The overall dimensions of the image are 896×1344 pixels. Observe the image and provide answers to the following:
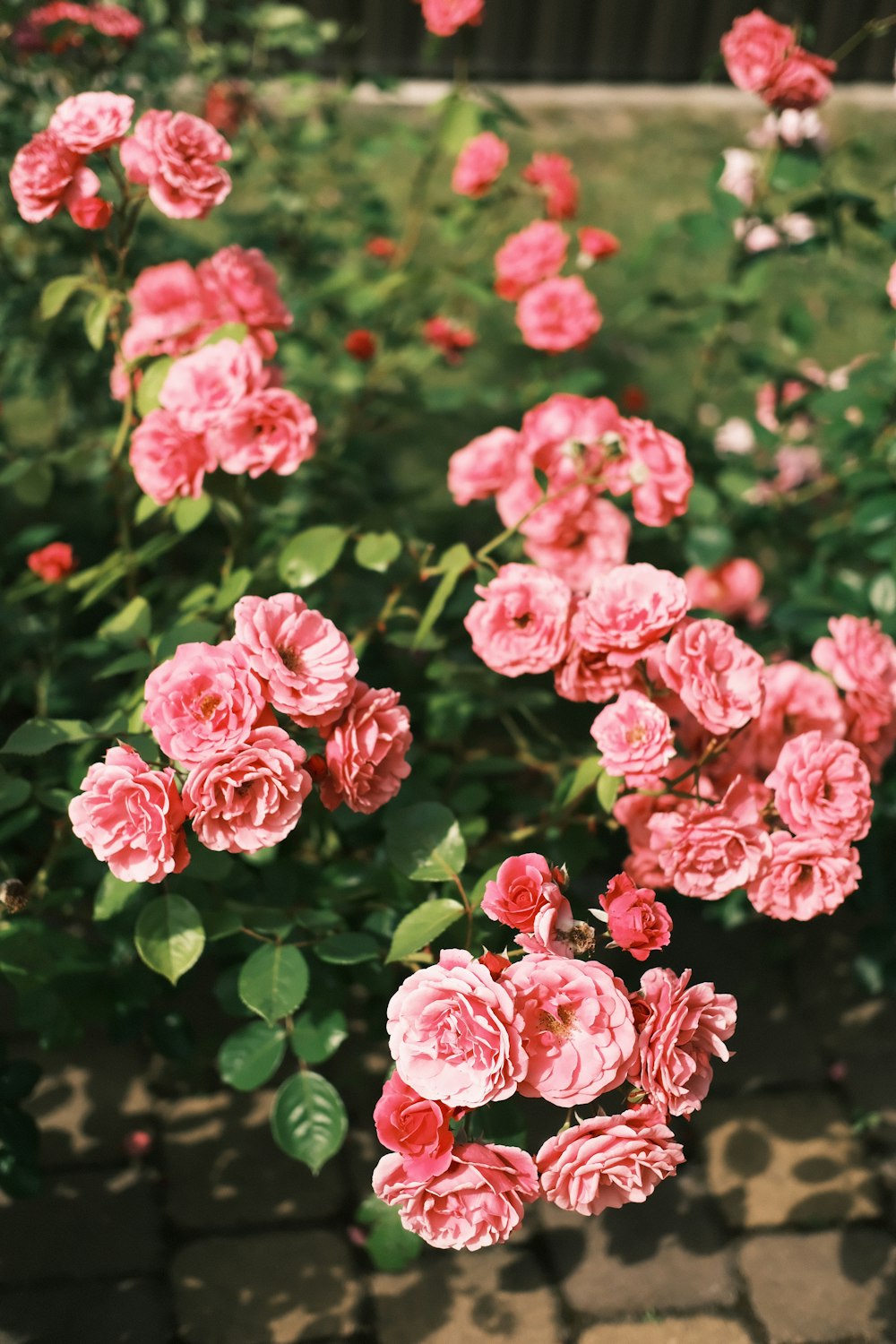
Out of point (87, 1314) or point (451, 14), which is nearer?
point (87, 1314)

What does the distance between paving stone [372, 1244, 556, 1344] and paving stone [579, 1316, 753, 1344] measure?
64mm

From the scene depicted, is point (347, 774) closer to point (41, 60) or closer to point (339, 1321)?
point (339, 1321)

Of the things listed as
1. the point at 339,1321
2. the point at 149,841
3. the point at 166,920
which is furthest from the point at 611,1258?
the point at 149,841

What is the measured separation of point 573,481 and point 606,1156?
936 millimetres

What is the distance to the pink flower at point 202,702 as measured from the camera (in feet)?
4.37

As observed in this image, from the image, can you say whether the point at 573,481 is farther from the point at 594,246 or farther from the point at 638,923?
the point at 594,246

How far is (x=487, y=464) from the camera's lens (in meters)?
1.88

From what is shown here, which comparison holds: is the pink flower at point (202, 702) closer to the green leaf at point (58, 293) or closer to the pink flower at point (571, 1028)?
the pink flower at point (571, 1028)

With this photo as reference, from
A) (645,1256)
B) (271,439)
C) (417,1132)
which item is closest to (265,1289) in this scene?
(645,1256)

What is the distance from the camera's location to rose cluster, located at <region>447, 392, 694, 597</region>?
70.4 inches

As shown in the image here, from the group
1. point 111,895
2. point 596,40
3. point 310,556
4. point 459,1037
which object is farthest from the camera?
point 596,40

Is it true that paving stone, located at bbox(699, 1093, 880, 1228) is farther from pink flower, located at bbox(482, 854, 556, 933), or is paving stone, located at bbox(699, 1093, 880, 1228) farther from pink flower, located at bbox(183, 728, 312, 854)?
pink flower, located at bbox(183, 728, 312, 854)

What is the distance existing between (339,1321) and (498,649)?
99 centimetres

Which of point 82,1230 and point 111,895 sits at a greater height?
point 111,895
